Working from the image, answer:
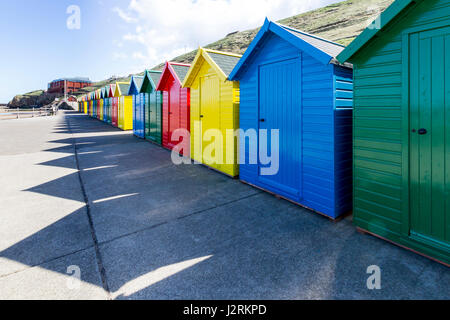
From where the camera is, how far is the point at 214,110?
302 inches

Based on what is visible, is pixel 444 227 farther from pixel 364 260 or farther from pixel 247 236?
pixel 247 236

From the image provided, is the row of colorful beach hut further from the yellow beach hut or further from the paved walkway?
the paved walkway

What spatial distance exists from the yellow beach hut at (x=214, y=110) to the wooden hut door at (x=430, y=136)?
4.17 m

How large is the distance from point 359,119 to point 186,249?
3117 mm

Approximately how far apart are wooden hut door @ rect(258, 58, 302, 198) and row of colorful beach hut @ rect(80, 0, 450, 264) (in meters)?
0.02

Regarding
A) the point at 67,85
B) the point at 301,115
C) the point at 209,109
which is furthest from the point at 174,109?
the point at 67,85

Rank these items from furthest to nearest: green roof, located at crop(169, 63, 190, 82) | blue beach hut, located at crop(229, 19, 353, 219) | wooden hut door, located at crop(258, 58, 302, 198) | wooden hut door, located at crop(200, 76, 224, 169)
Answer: green roof, located at crop(169, 63, 190, 82) → wooden hut door, located at crop(200, 76, 224, 169) → wooden hut door, located at crop(258, 58, 302, 198) → blue beach hut, located at crop(229, 19, 353, 219)

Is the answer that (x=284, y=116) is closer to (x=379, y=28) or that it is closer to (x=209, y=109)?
(x=379, y=28)

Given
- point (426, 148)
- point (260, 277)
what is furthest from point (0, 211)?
point (426, 148)

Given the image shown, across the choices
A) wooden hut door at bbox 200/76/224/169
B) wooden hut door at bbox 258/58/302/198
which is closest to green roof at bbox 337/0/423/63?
wooden hut door at bbox 258/58/302/198

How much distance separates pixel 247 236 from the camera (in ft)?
12.6

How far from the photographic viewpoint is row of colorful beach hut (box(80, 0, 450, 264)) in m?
3.09
